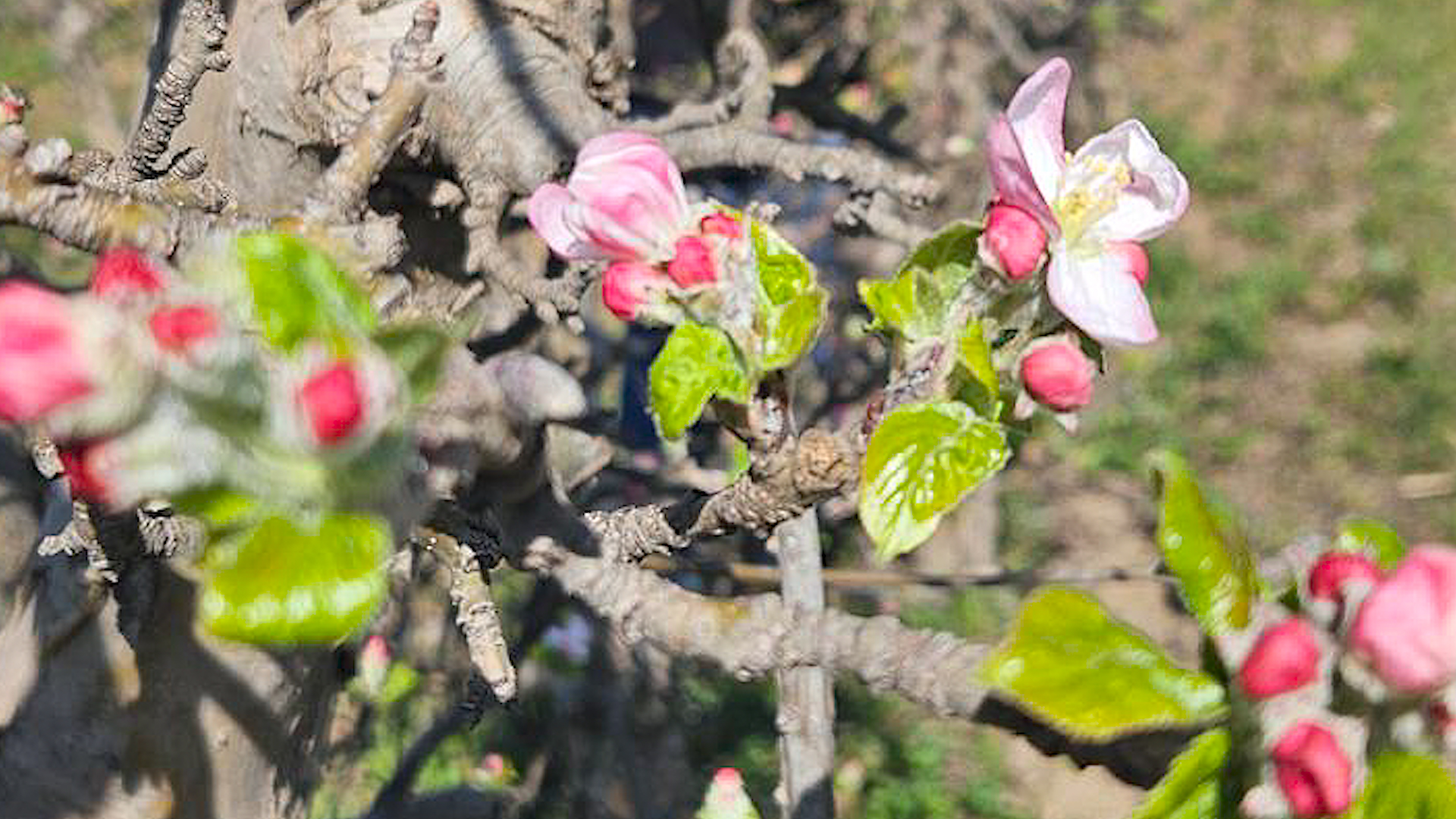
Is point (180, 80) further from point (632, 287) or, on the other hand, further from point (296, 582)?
point (296, 582)

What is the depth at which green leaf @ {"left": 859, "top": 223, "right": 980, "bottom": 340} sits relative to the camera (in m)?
0.93

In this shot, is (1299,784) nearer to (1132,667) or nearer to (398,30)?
(1132,667)

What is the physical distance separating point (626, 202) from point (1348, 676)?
44cm

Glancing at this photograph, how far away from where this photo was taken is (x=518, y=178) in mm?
1182

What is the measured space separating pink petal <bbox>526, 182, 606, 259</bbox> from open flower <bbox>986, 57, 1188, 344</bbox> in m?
0.24

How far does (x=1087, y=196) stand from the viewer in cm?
96

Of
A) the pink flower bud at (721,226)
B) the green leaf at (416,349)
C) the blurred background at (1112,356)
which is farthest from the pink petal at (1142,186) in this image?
the blurred background at (1112,356)

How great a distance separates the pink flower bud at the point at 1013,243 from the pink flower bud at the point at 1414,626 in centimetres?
30

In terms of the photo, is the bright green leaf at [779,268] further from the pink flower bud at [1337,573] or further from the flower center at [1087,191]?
the pink flower bud at [1337,573]

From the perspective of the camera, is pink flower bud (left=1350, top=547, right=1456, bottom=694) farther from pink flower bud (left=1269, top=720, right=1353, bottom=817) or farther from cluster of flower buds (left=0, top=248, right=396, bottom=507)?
cluster of flower buds (left=0, top=248, right=396, bottom=507)

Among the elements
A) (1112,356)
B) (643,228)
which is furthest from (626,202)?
(1112,356)

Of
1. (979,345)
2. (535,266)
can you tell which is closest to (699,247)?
(979,345)

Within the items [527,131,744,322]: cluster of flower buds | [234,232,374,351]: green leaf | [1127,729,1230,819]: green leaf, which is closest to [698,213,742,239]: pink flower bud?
[527,131,744,322]: cluster of flower buds

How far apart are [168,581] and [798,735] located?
18.3 inches
